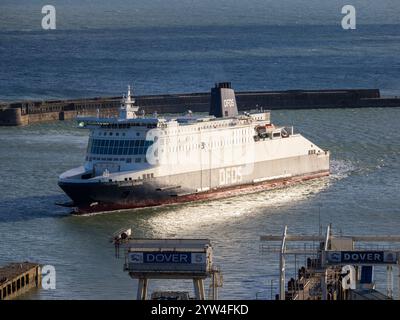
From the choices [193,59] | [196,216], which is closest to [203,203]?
[196,216]

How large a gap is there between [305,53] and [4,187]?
73.4 metres

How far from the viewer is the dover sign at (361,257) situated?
38656mm

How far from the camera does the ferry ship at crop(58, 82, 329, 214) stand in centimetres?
5916

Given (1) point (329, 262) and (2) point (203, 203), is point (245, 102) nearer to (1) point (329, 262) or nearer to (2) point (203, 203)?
(2) point (203, 203)

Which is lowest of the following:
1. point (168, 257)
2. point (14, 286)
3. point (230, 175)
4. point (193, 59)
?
point (193, 59)

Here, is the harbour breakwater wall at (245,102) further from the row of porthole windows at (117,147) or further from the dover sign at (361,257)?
the dover sign at (361,257)

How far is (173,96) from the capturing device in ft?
288

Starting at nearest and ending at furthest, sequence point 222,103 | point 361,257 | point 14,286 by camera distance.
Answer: point 361,257 < point 14,286 < point 222,103

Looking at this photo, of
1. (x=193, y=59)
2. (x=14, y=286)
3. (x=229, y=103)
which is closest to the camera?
(x=14, y=286)

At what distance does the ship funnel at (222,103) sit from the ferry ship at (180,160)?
4 centimetres

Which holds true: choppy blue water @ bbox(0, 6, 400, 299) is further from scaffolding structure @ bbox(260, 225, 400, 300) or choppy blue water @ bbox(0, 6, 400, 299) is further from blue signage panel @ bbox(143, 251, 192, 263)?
blue signage panel @ bbox(143, 251, 192, 263)

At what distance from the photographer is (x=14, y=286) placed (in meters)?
44.3

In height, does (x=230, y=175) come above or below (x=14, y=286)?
below

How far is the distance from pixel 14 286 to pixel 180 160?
18.1 meters
